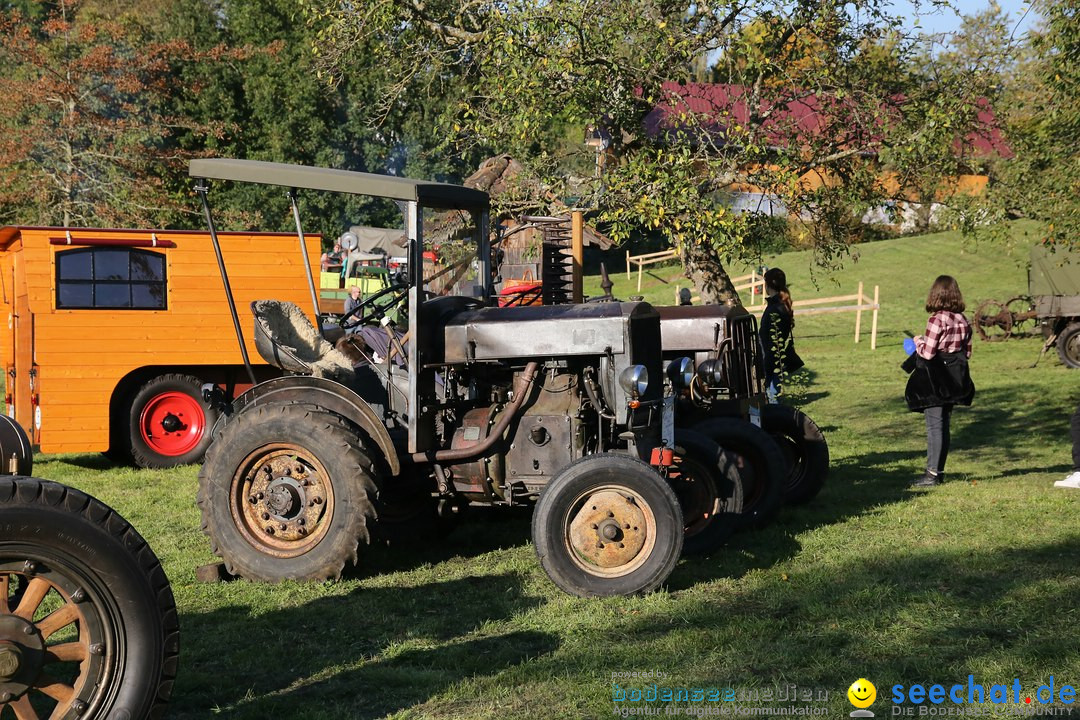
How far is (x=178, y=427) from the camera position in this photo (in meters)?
11.7

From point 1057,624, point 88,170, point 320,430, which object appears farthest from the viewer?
point 88,170

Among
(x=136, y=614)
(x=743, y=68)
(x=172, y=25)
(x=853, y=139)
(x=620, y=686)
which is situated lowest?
(x=620, y=686)

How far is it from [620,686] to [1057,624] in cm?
222

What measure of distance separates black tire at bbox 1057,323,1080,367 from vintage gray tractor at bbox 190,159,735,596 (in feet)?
50.1

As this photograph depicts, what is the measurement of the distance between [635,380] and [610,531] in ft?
2.90

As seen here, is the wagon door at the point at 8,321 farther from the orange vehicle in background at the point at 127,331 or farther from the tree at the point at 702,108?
the tree at the point at 702,108

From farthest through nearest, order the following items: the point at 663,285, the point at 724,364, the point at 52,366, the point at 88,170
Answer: the point at 663,285, the point at 88,170, the point at 52,366, the point at 724,364

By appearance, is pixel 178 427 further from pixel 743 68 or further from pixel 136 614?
pixel 136 614

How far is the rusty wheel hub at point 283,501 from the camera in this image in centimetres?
634

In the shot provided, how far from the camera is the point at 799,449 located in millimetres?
8719

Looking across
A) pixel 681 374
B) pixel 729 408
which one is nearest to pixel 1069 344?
pixel 729 408

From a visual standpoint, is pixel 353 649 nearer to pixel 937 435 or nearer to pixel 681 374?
pixel 681 374

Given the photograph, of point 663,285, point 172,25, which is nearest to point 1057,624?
point 663,285

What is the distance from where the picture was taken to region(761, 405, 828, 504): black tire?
8.54 metres
